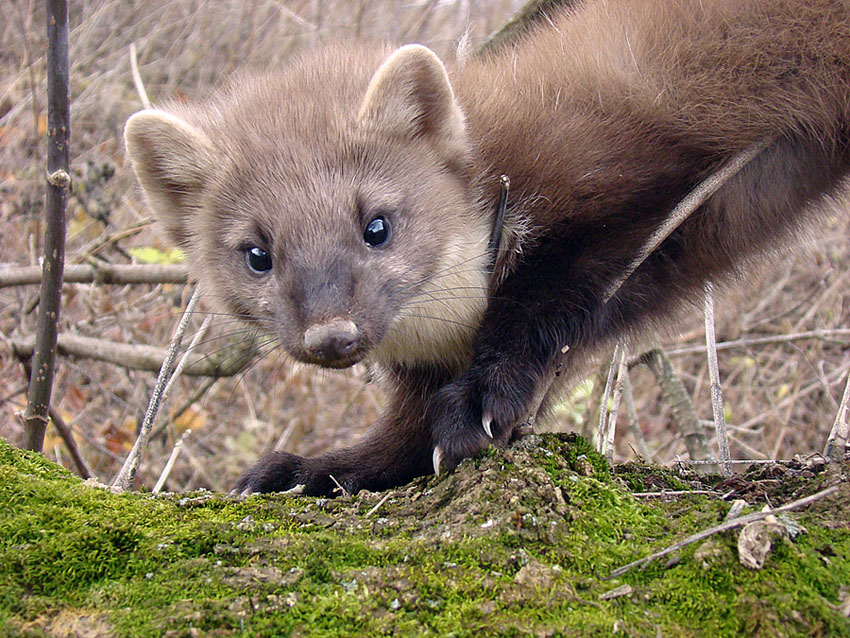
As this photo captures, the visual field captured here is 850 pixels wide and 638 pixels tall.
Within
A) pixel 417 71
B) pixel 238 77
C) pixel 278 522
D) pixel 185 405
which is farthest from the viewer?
pixel 185 405

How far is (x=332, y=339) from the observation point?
2.89 metres

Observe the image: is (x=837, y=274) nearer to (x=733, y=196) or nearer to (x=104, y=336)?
(x=733, y=196)

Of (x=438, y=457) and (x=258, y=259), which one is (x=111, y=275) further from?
(x=438, y=457)

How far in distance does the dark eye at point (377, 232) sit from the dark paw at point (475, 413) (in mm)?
654

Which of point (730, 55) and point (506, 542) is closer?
point (506, 542)

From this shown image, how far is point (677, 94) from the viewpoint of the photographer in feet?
11.6

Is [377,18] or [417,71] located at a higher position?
[417,71]

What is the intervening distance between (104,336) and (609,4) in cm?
590

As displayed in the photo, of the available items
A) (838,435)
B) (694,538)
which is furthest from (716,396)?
(694,538)

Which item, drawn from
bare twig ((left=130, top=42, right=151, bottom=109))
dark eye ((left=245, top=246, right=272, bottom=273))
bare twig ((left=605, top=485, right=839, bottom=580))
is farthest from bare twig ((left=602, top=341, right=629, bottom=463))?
bare twig ((left=130, top=42, right=151, bottom=109))

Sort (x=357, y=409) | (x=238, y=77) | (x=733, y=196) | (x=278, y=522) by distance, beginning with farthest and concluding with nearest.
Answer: (x=357, y=409) → (x=238, y=77) → (x=733, y=196) → (x=278, y=522)

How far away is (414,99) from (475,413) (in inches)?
53.8

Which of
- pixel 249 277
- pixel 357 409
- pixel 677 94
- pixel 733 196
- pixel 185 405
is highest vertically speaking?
pixel 677 94

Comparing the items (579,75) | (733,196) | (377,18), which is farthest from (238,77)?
(377,18)
